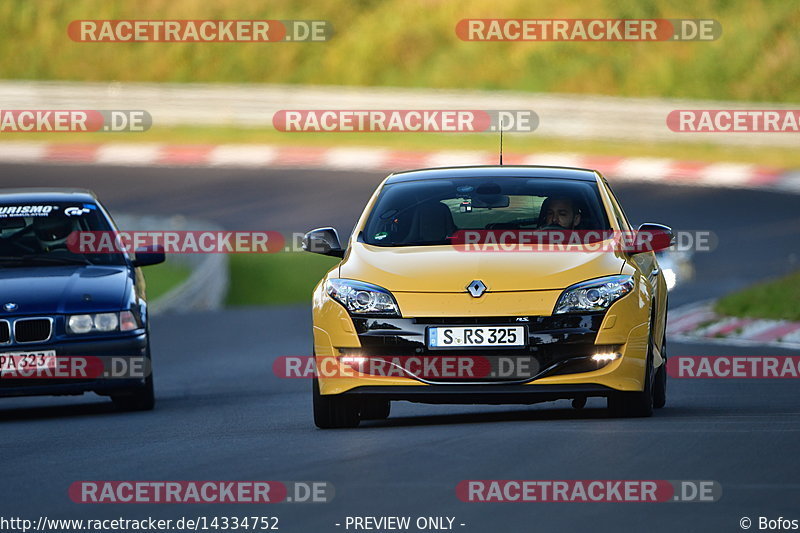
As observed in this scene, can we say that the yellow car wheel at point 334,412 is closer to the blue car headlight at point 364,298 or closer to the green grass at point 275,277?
the blue car headlight at point 364,298

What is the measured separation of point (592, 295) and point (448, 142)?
29969 millimetres

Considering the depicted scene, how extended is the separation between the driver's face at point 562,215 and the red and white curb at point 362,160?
914 inches

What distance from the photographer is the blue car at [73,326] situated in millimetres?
11602

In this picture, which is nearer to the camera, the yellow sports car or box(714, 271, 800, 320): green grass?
the yellow sports car

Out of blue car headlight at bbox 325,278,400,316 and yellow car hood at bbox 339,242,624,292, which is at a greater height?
yellow car hood at bbox 339,242,624,292

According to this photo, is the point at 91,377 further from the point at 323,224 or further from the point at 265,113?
the point at 265,113

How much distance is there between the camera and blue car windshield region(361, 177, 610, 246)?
1007cm

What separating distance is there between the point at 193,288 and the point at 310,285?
14.2 ft

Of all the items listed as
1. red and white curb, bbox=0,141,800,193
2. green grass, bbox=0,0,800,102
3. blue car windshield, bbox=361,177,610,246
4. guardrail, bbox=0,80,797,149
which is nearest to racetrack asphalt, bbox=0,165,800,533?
blue car windshield, bbox=361,177,610,246

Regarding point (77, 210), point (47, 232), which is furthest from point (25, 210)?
point (77, 210)

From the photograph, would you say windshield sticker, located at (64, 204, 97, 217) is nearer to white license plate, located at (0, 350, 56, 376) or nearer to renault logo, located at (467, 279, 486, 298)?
white license plate, located at (0, 350, 56, 376)

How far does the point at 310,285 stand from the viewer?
26.8m

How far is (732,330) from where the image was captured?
17172mm

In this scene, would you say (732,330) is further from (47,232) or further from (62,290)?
(62,290)
